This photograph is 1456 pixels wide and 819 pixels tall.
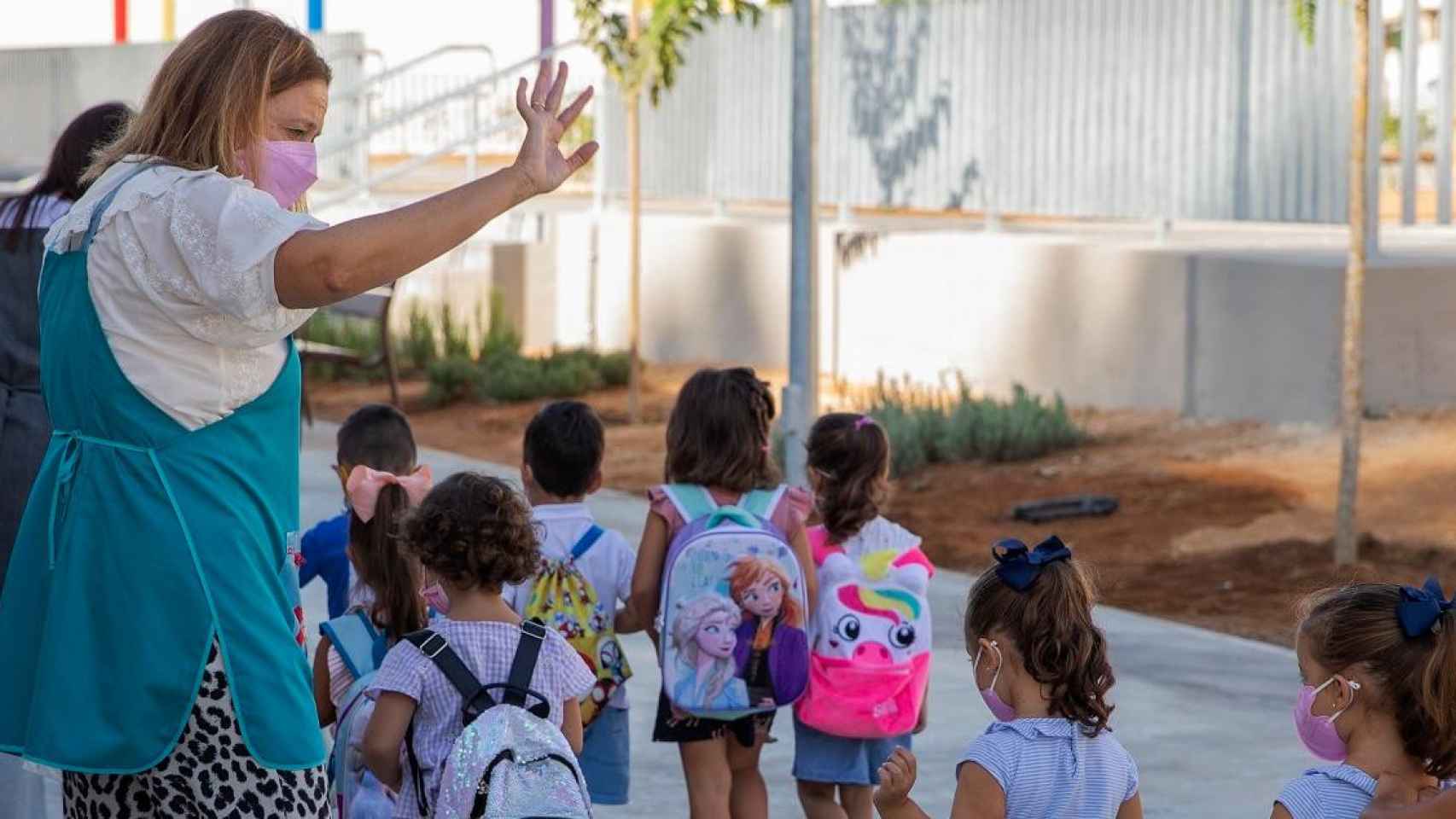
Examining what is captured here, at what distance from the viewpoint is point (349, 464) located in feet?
14.3

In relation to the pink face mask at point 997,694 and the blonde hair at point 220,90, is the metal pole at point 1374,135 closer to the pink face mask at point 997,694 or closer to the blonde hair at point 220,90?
the pink face mask at point 997,694

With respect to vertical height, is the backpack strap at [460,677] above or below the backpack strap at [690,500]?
below

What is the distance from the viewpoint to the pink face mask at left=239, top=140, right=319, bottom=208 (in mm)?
2904

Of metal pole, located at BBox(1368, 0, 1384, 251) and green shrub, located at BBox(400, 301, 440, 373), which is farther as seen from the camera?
green shrub, located at BBox(400, 301, 440, 373)

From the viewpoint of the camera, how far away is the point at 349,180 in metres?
20.7

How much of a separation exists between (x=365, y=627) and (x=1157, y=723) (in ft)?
10.1

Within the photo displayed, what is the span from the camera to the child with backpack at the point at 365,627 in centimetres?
383

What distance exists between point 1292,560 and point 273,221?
6604 millimetres

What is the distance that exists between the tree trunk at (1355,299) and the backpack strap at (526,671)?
18.2 feet

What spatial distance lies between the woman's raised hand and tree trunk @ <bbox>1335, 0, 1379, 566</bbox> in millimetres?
6056

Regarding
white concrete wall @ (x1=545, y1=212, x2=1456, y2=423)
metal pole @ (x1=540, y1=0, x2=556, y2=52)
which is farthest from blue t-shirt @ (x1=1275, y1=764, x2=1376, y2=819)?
metal pole @ (x1=540, y1=0, x2=556, y2=52)

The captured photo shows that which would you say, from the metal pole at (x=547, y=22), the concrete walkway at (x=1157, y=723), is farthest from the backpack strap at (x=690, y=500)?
the metal pole at (x=547, y=22)

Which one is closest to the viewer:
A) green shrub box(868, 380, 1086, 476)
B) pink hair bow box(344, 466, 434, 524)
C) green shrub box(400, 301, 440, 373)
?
pink hair bow box(344, 466, 434, 524)

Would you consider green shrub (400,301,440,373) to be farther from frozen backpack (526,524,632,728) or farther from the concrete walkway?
frozen backpack (526,524,632,728)
